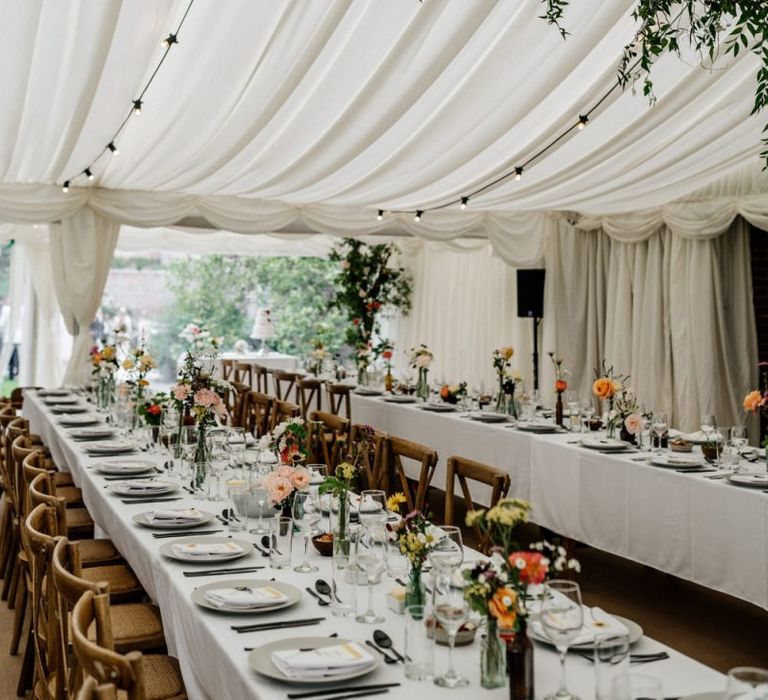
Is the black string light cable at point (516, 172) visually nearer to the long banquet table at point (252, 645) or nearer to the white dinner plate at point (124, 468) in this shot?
the white dinner plate at point (124, 468)

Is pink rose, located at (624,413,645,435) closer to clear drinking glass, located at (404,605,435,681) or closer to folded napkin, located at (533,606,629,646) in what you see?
folded napkin, located at (533,606,629,646)

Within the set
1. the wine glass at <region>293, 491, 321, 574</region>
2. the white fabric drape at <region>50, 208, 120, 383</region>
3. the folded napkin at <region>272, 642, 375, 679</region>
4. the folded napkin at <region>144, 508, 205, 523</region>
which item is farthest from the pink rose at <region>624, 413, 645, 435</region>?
the white fabric drape at <region>50, 208, 120, 383</region>

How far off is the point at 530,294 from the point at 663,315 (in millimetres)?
1746

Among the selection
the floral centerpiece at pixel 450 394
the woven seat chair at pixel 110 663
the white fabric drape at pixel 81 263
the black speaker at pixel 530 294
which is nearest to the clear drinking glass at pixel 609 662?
the woven seat chair at pixel 110 663

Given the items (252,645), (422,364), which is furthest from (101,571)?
(422,364)

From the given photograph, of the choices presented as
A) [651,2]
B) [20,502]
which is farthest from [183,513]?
[651,2]

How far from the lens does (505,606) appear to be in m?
1.77

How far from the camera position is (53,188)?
8.32 metres

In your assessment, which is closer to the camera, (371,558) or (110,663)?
(110,663)

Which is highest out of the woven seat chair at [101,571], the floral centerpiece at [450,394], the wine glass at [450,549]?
the floral centerpiece at [450,394]

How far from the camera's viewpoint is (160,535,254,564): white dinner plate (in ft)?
9.27

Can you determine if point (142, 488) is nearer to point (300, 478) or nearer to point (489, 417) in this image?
point (300, 478)

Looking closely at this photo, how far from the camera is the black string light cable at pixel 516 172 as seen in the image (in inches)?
234

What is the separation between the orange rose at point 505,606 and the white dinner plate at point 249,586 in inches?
30.5
